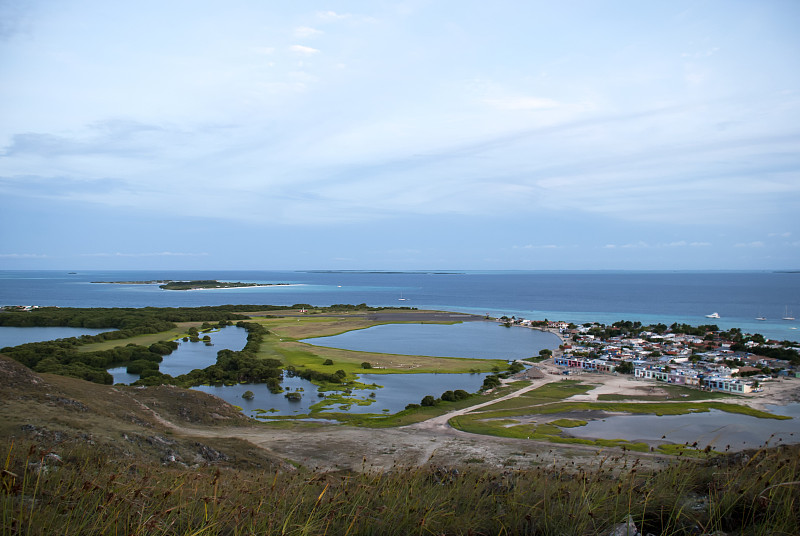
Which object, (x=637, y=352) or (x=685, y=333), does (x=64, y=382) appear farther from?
(x=685, y=333)

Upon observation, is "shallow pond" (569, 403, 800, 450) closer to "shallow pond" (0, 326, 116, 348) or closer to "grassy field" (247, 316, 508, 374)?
"grassy field" (247, 316, 508, 374)

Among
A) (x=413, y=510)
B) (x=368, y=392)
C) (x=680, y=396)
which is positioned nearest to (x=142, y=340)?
(x=368, y=392)

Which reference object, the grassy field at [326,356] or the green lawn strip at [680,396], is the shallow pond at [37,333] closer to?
the grassy field at [326,356]

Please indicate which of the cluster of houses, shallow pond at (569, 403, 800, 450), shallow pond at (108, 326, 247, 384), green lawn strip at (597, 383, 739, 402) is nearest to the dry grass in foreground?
shallow pond at (569, 403, 800, 450)

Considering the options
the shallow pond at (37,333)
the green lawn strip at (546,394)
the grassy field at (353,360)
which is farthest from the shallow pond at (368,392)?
the shallow pond at (37,333)

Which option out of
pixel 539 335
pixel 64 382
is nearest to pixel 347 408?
pixel 64 382
